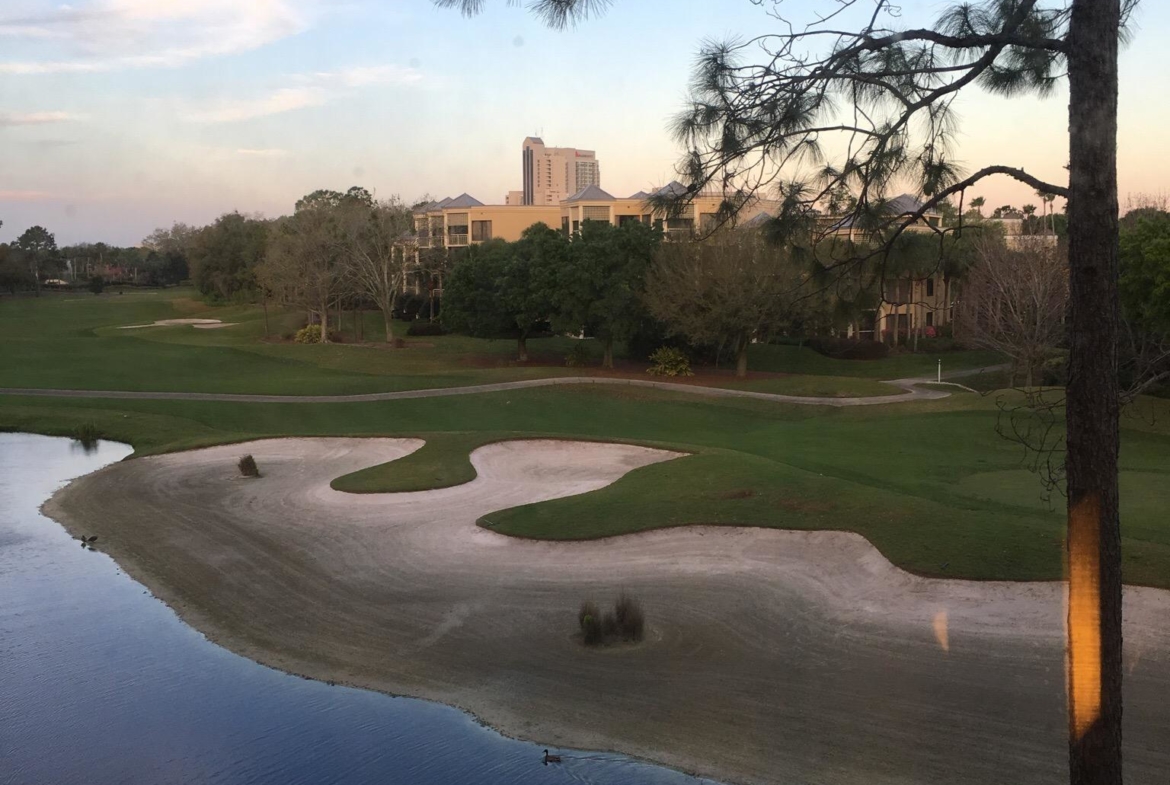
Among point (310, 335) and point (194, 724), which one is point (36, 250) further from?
Result: point (194, 724)

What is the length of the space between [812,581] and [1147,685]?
4.70 meters

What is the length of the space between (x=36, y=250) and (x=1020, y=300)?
127950mm

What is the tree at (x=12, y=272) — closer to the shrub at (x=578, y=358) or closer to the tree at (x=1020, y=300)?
the shrub at (x=578, y=358)

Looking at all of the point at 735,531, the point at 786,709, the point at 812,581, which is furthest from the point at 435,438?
the point at 786,709

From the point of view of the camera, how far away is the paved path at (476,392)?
126 feet

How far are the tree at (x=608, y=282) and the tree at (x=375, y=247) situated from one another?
60.1 ft

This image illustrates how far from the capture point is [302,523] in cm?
1881

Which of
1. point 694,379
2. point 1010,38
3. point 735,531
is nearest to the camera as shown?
point 1010,38

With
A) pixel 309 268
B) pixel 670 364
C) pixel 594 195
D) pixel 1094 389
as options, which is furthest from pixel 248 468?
pixel 594 195

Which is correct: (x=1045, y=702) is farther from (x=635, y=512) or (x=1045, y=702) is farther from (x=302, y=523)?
(x=302, y=523)

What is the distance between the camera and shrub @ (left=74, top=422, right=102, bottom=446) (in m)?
30.2

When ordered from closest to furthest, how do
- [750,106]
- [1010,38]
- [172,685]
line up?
[1010,38], [750,106], [172,685]

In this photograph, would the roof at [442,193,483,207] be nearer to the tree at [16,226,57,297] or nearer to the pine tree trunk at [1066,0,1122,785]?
the tree at [16,226,57,297]

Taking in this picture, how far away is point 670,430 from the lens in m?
34.5
